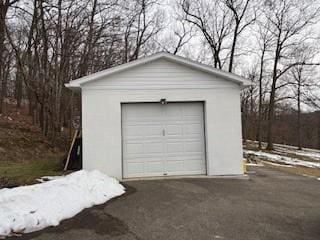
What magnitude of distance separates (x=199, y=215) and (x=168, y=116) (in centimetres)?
431

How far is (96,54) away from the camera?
18953 millimetres

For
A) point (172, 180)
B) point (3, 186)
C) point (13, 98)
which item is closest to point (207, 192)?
point (172, 180)

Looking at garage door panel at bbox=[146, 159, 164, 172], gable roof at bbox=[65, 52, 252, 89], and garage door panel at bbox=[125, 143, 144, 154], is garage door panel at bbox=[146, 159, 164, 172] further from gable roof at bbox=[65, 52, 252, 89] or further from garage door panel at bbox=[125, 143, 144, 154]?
gable roof at bbox=[65, 52, 252, 89]

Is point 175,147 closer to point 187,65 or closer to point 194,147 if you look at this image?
point 194,147

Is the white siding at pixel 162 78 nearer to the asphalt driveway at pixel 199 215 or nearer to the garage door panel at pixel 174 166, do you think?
the garage door panel at pixel 174 166

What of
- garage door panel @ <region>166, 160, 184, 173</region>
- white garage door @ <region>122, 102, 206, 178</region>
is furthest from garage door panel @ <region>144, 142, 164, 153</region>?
garage door panel @ <region>166, 160, 184, 173</region>

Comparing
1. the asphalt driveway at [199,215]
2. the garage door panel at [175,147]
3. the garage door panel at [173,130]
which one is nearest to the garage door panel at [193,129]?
the garage door panel at [173,130]

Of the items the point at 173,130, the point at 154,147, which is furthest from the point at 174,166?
the point at 173,130

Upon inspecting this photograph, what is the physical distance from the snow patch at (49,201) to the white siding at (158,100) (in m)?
1.38

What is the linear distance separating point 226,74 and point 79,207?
5764 mm

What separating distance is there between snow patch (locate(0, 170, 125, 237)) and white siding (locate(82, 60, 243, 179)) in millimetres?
1380

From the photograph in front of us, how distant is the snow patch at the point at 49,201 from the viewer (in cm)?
474

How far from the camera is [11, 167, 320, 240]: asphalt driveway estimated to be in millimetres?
4551

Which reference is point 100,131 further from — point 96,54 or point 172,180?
point 96,54
